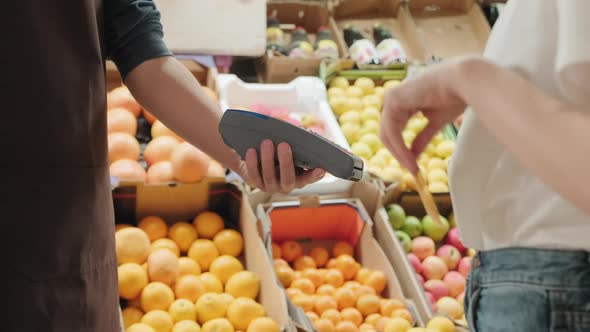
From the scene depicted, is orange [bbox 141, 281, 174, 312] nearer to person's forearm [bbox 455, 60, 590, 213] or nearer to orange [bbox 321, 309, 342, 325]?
orange [bbox 321, 309, 342, 325]

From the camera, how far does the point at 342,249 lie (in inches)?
73.4

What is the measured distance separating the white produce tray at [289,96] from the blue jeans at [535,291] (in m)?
1.41

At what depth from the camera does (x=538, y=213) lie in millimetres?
665

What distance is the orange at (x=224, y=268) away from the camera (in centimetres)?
160

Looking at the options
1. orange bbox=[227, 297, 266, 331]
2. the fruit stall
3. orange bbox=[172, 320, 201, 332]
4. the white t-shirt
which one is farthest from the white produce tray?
the white t-shirt

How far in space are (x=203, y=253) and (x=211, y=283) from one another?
4.8 inches

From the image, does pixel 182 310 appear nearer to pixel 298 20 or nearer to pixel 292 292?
pixel 292 292

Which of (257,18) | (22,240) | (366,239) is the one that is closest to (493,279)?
(22,240)

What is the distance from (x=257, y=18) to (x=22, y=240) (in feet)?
5.44

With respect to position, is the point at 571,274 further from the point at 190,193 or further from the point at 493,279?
the point at 190,193

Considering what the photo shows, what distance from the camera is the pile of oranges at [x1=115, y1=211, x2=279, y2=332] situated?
4.65ft

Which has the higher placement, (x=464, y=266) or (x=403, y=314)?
(x=403, y=314)

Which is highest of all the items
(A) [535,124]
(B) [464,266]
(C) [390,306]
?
(A) [535,124]

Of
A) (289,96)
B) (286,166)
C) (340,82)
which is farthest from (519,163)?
(340,82)
